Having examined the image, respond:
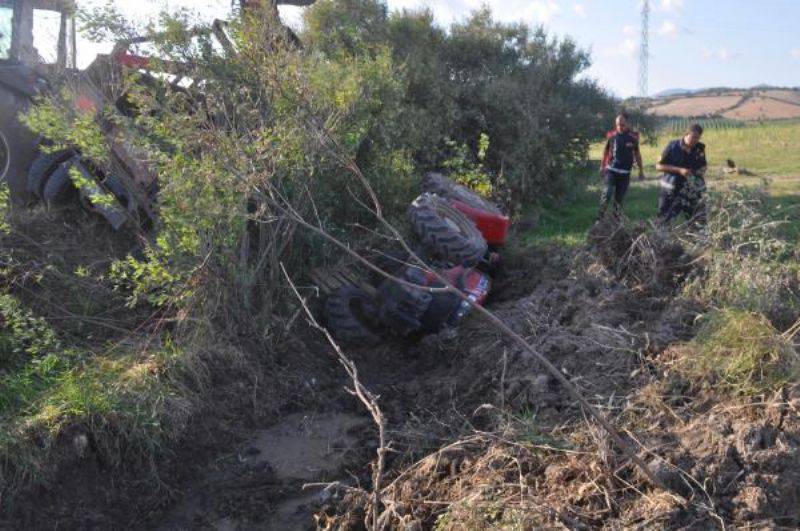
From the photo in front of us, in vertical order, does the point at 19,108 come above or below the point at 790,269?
above

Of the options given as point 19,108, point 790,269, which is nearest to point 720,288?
point 790,269

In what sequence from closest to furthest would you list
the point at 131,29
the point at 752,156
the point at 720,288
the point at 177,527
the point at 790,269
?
→ the point at 177,527, the point at 720,288, the point at 790,269, the point at 131,29, the point at 752,156

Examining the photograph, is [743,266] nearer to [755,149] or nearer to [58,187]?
[58,187]

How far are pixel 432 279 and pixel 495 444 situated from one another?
9.17 feet

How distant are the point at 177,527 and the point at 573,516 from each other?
202 cm

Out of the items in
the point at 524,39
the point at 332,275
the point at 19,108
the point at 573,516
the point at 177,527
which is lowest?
the point at 177,527

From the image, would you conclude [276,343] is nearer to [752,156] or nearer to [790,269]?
[790,269]

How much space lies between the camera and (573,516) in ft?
11.3

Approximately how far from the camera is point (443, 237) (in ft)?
24.0

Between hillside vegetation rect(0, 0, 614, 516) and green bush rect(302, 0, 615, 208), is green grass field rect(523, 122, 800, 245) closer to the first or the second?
green bush rect(302, 0, 615, 208)

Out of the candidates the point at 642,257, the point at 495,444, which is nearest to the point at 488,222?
the point at 642,257

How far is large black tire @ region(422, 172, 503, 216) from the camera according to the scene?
341 inches

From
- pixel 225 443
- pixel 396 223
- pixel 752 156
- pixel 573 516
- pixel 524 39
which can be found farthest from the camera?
pixel 752 156

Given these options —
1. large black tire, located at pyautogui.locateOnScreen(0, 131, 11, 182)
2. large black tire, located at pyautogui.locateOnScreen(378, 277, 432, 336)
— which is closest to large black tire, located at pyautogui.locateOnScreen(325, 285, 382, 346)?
large black tire, located at pyautogui.locateOnScreen(378, 277, 432, 336)
